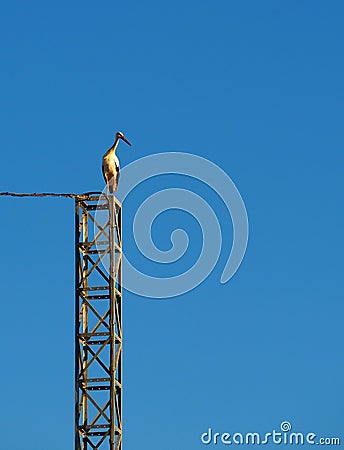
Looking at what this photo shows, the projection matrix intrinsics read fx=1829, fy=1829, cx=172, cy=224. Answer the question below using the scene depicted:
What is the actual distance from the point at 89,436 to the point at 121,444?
0.94 metres

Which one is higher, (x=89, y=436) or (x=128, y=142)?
(x=128, y=142)

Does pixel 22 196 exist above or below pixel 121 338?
above

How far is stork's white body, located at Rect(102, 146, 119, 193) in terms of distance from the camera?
5244 cm

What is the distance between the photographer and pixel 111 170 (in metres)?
52.5

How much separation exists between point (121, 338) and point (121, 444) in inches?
118

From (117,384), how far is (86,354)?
1249 mm

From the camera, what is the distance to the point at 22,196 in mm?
53469

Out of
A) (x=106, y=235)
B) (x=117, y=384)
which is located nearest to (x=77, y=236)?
(x=106, y=235)

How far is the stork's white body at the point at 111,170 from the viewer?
172 feet

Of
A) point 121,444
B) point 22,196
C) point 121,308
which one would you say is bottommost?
point 121,444

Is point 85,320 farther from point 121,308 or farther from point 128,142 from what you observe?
point 128,142

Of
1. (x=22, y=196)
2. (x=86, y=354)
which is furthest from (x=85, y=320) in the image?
(x=22, y=196)

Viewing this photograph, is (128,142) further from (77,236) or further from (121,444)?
(121,444)

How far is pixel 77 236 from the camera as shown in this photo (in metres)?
52.1
